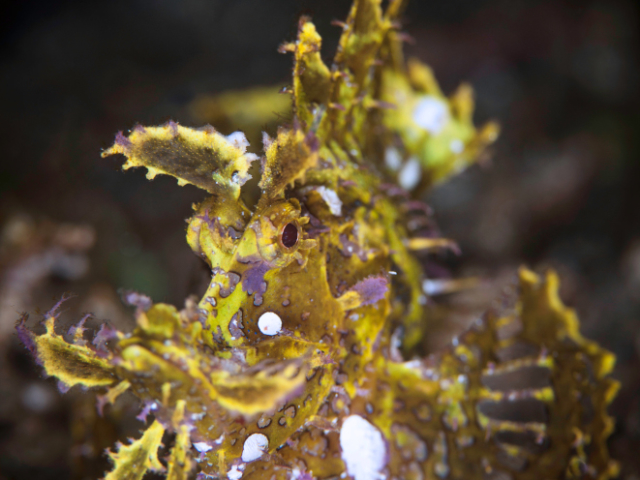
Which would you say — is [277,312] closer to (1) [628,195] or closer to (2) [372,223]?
(2) [372,223]

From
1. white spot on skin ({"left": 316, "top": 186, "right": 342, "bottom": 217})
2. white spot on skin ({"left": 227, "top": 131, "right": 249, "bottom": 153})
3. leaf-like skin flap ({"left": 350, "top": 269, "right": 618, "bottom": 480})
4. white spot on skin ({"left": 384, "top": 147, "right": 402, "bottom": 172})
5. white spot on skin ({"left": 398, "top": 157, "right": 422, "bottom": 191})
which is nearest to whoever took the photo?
white spot on skin ({"left": 227, "top": 131, "right": 249, "bottom": 153})

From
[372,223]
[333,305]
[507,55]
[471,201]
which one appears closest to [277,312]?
[333,305]

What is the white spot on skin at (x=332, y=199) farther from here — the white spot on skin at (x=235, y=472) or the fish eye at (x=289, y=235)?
the white spot on skin at (x=235, y=472)

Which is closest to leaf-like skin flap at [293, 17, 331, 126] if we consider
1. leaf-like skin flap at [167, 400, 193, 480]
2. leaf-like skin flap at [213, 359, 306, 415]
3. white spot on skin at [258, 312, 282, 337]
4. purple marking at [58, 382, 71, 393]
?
white spot on skin at [258, 312, 282, 337]

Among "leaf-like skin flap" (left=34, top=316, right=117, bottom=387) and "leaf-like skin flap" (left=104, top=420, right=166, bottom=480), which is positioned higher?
"leaf-like skin flap" (left=34, top=316, right=117, bottom=387)

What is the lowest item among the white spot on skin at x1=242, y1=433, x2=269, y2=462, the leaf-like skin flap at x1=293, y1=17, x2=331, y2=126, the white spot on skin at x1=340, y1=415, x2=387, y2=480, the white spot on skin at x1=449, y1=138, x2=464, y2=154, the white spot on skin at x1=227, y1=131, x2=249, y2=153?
the white spot on skin at x1=242, y1=433, x2=269, y2=462

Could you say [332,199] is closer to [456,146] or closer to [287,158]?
[287,158]

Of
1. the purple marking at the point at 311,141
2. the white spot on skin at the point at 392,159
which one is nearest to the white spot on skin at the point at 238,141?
the purple marking at the point at 311,141

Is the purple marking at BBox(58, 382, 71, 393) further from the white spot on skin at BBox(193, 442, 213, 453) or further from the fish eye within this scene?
the fish eye
